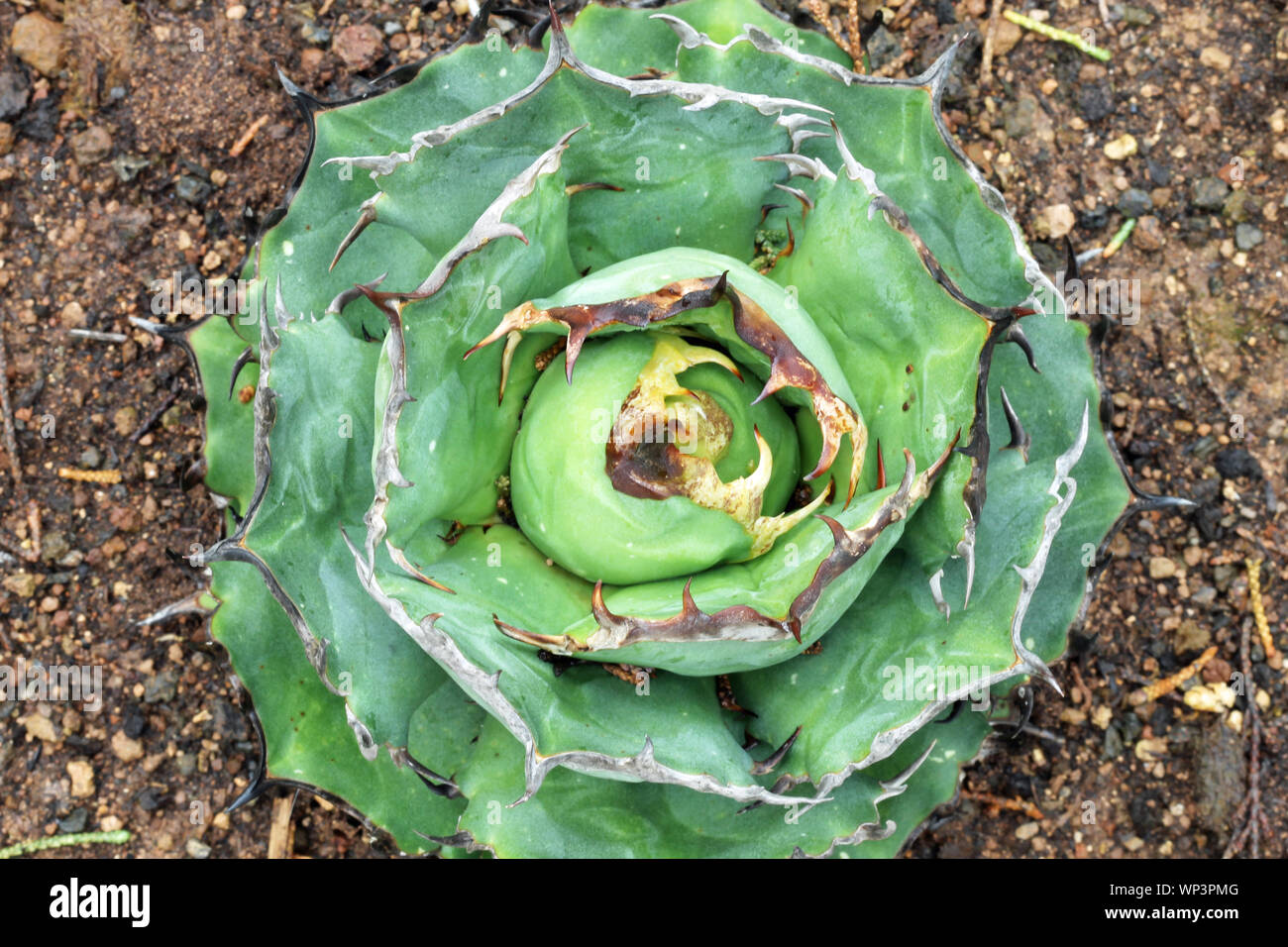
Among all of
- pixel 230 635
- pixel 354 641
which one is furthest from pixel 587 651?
pixel 230 635

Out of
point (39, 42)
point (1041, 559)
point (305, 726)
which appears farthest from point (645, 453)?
point (39, 42)

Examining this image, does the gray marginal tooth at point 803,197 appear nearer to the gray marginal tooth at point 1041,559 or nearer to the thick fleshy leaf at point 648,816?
the gray marginal tooth at point 1041,559

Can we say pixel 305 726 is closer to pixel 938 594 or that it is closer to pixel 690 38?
pixel 938 594

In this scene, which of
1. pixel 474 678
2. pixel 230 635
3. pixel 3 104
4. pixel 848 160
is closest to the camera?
pixel 474 678

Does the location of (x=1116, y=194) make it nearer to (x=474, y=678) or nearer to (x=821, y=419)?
(x=821, y=419)

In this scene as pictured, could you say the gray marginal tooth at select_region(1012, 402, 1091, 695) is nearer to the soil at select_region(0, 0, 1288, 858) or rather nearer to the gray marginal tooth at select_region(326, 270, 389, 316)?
the soil at select_region(0, 0, 1288, 858)

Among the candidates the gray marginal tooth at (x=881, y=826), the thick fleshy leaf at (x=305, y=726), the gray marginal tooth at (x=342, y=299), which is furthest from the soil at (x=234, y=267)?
the gray marginal tooth at (x=342, y=299)
